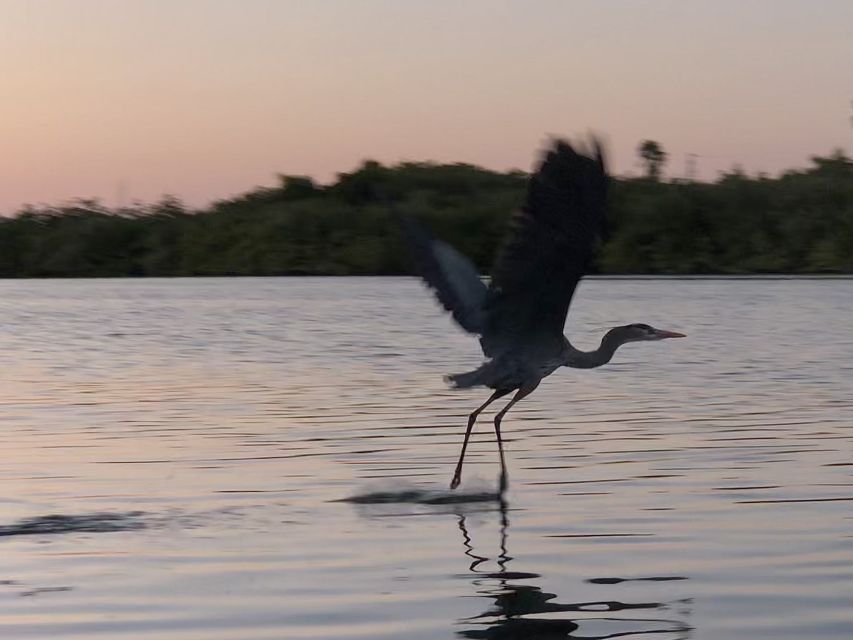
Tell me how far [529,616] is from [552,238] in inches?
108

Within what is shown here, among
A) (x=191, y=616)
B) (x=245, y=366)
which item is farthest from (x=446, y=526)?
(x=245, y=366)

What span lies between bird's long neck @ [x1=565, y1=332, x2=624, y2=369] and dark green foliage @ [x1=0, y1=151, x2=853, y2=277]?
2274 inches

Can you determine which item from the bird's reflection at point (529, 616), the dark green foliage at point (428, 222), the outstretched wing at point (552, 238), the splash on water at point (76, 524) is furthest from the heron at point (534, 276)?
the dark green foliage at point (428, 222)

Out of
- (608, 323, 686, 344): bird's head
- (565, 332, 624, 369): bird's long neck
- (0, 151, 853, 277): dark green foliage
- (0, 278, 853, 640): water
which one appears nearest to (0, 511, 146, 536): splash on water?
(0, 278, 853, 640): water

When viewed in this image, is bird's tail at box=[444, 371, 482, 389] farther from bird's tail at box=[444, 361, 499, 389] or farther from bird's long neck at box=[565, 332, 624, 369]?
bird's long neck at box=[565, 332, 624, 369]

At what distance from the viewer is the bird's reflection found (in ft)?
23.5

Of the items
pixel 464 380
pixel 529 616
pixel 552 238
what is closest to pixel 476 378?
pixel 464 380

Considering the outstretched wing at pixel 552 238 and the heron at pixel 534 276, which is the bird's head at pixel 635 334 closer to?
the heron at pixel 534 276

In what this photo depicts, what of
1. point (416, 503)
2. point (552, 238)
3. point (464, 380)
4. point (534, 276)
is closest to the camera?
point (552, 238)

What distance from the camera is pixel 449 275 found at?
11.3m

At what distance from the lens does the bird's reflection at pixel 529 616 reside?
7.16 metres

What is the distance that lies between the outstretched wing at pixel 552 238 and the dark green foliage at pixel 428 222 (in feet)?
195

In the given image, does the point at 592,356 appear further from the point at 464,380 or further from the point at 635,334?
the point at 464,380

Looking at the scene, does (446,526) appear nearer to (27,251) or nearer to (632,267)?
(632,267)
